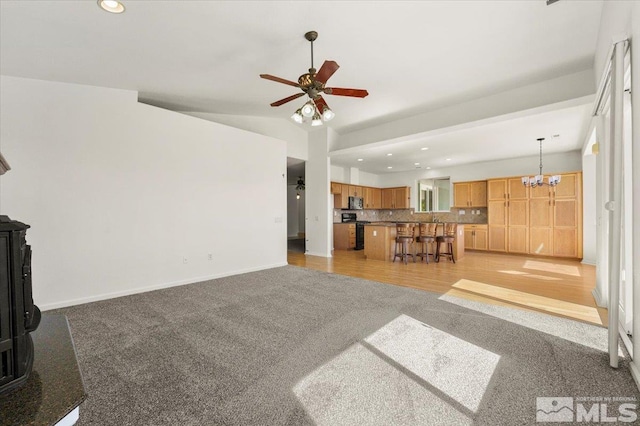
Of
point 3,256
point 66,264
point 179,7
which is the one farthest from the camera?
point 66,264

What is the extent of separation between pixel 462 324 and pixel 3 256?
3533 millimetres

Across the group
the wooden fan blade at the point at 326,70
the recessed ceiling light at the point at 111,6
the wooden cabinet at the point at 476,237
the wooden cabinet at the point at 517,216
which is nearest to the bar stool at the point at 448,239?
the wooden cabinet at the point at 476,237

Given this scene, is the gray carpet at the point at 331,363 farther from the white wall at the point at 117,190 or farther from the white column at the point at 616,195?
the white wall at the point at 117,190

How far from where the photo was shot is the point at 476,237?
8484mm

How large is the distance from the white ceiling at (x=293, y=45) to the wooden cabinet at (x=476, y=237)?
414 cm

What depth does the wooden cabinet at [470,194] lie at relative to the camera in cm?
861

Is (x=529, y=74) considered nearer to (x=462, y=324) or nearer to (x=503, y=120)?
(x=503, y=120)

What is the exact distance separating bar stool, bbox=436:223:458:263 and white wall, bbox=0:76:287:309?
4.59m

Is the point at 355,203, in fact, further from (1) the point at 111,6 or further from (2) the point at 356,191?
(1) the point at 111,6

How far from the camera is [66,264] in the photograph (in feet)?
11.8

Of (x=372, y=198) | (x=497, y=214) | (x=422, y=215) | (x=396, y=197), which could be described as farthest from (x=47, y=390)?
(x=422, y=215)

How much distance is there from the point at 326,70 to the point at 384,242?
480cm

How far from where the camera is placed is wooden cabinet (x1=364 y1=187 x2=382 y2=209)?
10102mm

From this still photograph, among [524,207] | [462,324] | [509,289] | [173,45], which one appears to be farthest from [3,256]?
[524,207]
